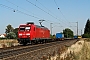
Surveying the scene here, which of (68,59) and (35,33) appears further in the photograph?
(35,33)

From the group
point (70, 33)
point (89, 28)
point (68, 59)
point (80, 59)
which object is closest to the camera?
point (68, 59)

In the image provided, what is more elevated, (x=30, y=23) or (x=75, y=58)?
(x=30, y=23)

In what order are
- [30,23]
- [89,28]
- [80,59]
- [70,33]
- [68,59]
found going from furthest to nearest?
[70,33] → [89,28] → [30,23] → [80,59] → [68,59]

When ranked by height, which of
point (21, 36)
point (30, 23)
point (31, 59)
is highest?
point (30, 23)

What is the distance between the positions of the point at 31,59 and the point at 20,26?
71.5ft

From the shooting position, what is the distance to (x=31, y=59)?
15156mm

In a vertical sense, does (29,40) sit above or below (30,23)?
below

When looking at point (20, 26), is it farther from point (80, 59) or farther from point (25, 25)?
point (80, 59)

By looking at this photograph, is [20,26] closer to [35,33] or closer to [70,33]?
[35,33]

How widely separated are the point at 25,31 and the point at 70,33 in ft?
528

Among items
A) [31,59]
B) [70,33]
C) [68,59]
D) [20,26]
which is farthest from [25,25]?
[70,33]

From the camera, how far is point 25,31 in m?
36.2

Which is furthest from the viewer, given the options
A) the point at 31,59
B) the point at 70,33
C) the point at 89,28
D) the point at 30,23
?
the point at 70,33

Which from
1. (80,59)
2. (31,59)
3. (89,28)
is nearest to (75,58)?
(80,59)
